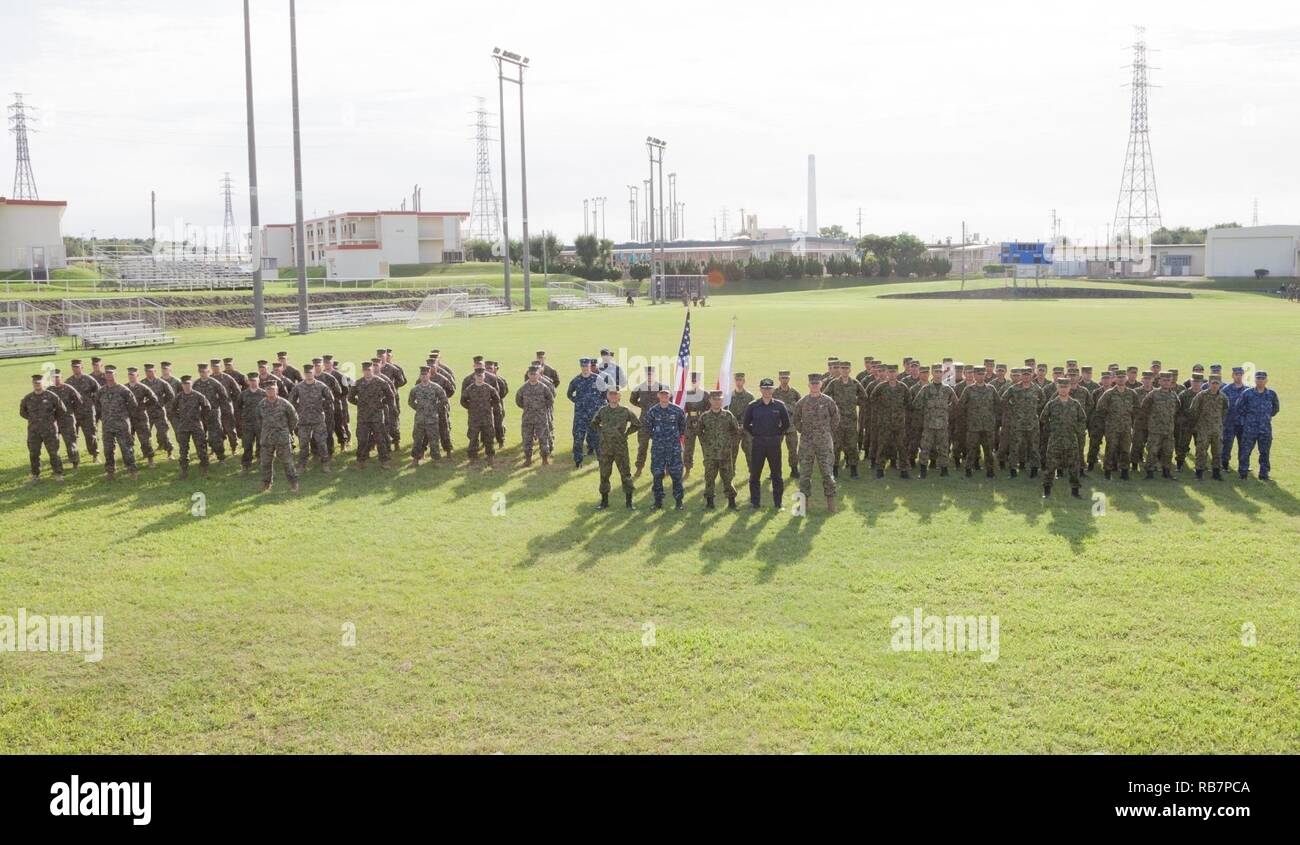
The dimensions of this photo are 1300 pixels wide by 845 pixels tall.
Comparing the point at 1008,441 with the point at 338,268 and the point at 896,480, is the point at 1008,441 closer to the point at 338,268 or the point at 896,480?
the point at 896,480

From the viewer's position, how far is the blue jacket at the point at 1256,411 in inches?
647

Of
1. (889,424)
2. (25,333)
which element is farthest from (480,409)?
(25,333)

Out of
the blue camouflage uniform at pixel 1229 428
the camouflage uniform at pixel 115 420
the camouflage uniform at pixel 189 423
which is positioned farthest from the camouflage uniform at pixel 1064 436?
the camouflage uniform at pixel 115 420

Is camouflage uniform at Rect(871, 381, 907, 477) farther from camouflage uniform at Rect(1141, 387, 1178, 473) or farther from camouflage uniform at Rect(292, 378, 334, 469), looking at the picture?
camouflage uniform at Rect(292, 378, 334, 469)

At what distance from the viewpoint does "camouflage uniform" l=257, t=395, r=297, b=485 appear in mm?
15953

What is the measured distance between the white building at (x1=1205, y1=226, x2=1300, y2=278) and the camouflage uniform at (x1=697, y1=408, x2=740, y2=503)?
96.3m

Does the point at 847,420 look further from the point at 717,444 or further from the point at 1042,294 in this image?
the point at 1042,294

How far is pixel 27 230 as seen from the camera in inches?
2356

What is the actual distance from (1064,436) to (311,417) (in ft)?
39.2

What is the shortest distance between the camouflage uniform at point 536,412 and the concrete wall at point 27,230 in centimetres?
5206

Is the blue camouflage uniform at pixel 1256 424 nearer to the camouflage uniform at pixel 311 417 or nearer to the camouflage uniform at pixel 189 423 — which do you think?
the camouflage uniform at pixel 311 417

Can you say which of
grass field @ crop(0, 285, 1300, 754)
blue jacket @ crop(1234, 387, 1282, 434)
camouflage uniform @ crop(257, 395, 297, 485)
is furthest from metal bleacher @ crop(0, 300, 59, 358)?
blue jacket @ crop(1234, 387, 1282, 434)

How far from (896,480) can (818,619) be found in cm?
690

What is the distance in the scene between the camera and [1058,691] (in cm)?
859
